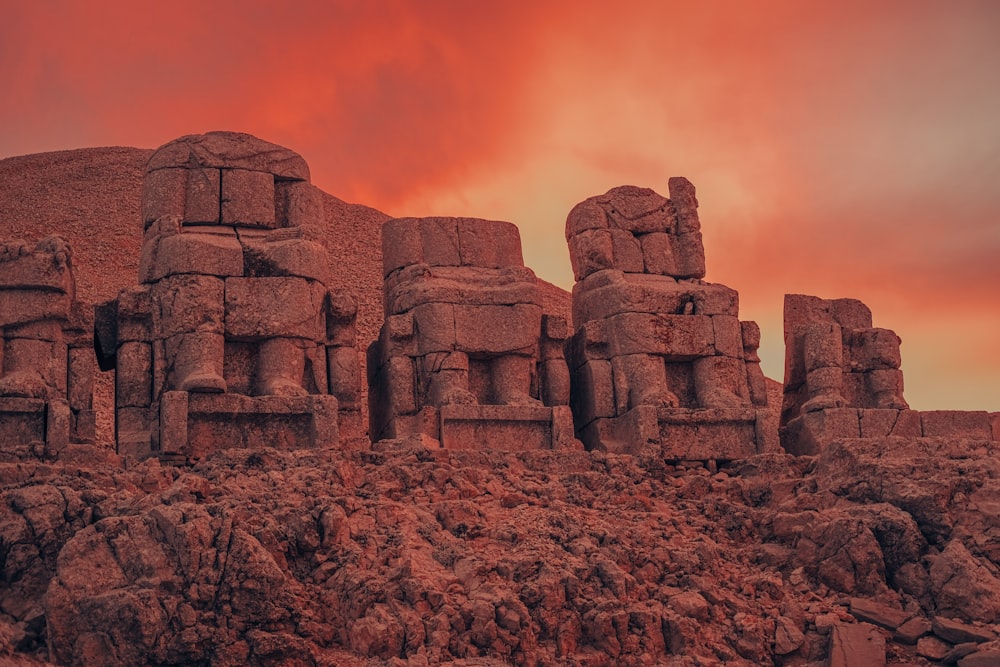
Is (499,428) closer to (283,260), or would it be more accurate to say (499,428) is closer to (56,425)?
(283,260)

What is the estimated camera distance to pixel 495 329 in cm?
1795

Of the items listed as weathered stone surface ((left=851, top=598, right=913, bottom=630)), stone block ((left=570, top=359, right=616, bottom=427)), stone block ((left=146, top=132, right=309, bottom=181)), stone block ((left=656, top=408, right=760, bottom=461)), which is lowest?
weathered stone surface ((left=851, top=598, right=913, bottom=630))

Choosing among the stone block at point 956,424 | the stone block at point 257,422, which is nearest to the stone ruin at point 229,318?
the stone block at point 257,422

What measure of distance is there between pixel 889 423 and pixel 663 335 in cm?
246

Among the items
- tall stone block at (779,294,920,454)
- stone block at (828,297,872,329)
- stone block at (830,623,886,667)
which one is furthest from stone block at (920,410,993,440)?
stone block at (830,623,886,667)

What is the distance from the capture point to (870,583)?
47.5 feet

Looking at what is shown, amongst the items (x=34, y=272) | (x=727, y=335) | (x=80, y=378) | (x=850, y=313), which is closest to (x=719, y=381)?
(x=727, y=335)

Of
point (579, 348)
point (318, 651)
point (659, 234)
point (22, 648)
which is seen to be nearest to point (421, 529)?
point (318, 651)

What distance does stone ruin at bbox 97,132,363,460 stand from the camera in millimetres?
16672

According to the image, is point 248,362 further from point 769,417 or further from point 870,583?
point 870,583

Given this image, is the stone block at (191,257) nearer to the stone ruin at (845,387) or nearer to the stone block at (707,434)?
the stone block at (707,434)

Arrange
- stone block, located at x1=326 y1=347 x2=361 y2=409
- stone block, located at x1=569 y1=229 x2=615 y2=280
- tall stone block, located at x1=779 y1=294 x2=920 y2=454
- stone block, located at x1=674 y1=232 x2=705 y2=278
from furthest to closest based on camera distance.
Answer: stone block, located at x1=674 y1=232 x2=705 y2=278 → stone block, located at x1=569 y1=229 x2=615 y2=280 → tall stone block, located at x1=779 y1=294 x2=920 y2=454 → stone block, located at x1=326 y1=347 x2=361 y2=409

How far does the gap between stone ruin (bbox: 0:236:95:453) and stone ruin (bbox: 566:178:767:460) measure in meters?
4.90

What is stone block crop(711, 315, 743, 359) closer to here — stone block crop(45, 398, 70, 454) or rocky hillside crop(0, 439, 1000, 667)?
rocky hillside crop(0, 439, 1000, 667)
